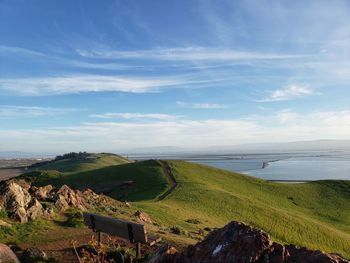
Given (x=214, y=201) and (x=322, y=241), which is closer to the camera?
(x=322, y=241)

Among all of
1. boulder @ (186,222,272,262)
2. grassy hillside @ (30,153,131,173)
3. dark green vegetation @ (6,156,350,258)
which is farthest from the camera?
grassy hillside @ (30,153,131,173)

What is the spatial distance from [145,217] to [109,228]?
13.6m

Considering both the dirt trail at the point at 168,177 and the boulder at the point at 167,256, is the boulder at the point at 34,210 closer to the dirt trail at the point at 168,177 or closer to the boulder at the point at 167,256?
the boulder at the point at 167,256

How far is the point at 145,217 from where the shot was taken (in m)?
31.4

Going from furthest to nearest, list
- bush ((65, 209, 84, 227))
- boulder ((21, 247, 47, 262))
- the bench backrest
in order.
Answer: bush ((65, 209, 84, 227)) < the bench backrest < boulder ((21, 247, 47, 262))

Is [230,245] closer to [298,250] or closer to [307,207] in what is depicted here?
[298,250]

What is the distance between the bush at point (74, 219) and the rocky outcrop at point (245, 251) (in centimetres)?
1305

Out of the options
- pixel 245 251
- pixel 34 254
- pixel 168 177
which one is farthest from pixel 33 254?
pixel 168 177

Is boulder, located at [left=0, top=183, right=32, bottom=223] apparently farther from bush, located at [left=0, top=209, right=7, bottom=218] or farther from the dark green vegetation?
the dark green vegetation

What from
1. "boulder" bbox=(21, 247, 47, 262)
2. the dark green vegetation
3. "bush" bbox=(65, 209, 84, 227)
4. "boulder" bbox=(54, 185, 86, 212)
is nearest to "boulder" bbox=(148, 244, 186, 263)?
"boulder" bbox=(21, 247, 47, 262)

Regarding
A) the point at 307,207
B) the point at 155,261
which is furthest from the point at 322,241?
the point at 155,261

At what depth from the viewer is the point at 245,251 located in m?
9.47

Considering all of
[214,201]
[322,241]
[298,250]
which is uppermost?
[298,250]

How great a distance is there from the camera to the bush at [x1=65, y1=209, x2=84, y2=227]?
22453 millimetres
